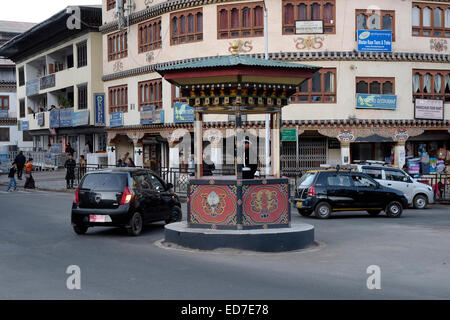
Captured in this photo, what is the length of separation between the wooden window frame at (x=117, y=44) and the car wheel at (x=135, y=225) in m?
24.3

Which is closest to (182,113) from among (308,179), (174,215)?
(308,179)

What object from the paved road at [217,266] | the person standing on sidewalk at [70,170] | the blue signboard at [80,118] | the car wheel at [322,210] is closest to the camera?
the paved road at [217,266]

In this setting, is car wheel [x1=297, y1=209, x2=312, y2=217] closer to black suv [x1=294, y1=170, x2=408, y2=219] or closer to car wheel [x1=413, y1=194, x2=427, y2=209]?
black suv [x1=294, y1=170, x2=408, y2=219]

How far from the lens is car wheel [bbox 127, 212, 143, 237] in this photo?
47.7ft

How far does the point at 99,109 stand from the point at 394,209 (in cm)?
2526

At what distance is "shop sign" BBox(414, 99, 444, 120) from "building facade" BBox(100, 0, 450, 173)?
0.05m

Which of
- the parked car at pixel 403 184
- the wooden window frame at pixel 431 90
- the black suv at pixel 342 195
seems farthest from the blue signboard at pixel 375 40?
the black suv at pixel 342 195

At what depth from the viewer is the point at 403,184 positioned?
78.7 ft

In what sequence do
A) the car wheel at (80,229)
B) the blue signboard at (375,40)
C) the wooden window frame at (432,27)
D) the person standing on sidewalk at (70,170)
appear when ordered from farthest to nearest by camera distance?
the person standing on sidewalk at (70,170) < the wooden window frame at (432,27) < the blue signboard at (375,40) < the car wheel at (80,229)

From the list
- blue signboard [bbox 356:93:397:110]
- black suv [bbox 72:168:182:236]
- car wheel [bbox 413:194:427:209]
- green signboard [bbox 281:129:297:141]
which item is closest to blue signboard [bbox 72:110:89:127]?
green signboard [bbox 281:129:297:141]

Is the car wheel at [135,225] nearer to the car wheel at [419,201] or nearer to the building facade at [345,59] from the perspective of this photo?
the car wheel at [419,201]

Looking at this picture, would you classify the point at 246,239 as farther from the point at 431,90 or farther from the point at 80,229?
the point at 431,90

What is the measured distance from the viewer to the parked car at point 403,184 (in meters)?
23.8

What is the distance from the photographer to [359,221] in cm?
1886
